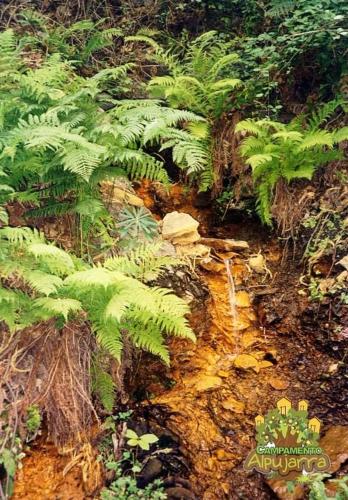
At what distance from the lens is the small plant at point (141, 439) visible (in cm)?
277

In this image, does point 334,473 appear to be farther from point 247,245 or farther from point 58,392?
point 247,245

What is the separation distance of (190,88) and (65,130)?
6.08 ft

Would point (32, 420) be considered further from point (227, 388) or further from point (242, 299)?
point (242, 299)

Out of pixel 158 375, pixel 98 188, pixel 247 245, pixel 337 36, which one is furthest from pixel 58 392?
pixel 337 36

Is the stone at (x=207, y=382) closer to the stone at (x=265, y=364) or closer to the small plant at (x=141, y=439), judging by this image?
the stone at (x=265, y=364)

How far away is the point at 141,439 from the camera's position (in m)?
2.84

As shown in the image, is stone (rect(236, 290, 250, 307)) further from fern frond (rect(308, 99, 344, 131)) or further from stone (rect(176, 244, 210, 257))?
fern frond (rect(308, 99, 344, 131))

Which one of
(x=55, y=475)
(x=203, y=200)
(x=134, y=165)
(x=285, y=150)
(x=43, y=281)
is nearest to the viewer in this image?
(x=43, y=281)

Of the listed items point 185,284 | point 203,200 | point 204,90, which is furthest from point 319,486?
point 204,90

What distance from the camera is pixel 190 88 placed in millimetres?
4602

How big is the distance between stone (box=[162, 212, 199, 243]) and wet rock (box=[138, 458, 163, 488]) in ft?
6.14

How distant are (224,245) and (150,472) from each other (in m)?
2.28

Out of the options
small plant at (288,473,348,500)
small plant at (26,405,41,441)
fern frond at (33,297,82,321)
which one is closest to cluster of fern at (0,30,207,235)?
fern frond at (33,297,82,321)

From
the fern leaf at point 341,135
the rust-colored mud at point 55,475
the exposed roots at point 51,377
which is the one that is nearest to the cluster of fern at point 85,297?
the exposed roots at point 51,377
